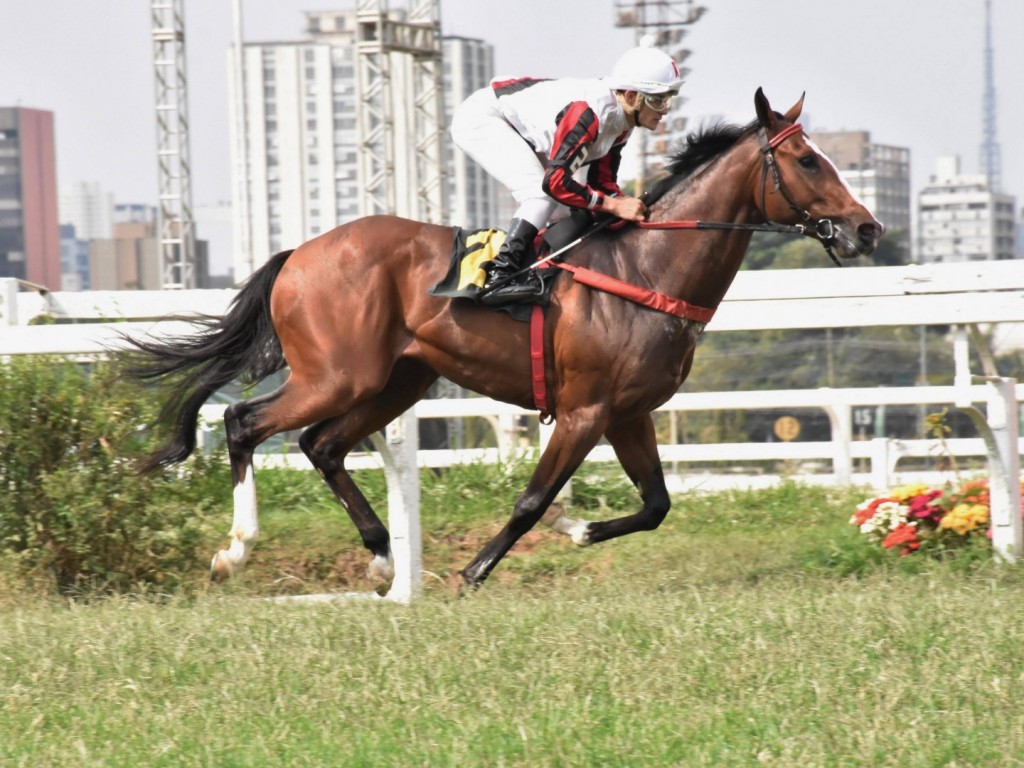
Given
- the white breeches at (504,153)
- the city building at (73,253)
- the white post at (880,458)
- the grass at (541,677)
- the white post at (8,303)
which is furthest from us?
the city building at (73,253)

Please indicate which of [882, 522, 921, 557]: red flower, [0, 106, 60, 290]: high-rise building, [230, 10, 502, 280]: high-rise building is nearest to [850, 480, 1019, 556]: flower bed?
[882, 522, 921, 557]: red flower

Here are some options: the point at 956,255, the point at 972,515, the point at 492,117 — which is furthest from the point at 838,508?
the point at 956,255

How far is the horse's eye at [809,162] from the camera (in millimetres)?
5480

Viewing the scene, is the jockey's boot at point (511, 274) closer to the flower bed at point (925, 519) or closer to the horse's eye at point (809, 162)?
the horse's eye at point (809, 162)

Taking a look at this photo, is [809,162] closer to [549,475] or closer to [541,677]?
[549,475]

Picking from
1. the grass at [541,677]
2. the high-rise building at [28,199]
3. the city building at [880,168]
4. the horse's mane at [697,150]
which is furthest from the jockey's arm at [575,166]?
the high-rise building at [28,199]

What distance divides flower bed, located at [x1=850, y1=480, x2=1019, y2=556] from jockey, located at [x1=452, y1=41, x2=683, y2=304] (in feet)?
5.37

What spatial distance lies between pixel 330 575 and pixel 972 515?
8.91ft

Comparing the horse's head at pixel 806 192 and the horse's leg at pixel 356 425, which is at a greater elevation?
the horse's head at pixel 806 192

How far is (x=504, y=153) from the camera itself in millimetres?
5895

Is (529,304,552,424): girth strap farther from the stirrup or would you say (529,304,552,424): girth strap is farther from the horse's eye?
the horse's eye

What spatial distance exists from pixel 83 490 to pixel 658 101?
2.69 metres

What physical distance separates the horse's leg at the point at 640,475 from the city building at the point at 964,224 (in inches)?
3225

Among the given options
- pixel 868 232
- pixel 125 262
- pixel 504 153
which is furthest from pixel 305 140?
pixel 868 232
